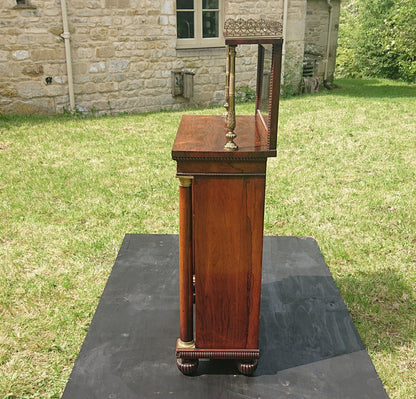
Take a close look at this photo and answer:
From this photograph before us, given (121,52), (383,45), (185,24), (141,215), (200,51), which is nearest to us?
(141,215)

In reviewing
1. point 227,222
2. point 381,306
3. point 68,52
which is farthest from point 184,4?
point 227,222

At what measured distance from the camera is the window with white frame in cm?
993

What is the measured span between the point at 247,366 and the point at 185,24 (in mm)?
8719

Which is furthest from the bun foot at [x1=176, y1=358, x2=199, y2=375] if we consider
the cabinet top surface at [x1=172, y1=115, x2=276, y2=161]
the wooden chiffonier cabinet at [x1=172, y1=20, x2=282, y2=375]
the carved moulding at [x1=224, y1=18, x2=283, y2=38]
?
the carved moulding at [x1=224, y1=18, x2=283, y2=38]

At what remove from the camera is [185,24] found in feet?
32.9

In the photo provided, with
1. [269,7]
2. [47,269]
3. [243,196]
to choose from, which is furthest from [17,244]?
[269,7]

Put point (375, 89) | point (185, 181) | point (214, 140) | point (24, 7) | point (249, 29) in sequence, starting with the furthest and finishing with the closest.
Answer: point (375, 89) < point (24, 7) < point (214, 140) < point (185, 181) < point (249, 29)

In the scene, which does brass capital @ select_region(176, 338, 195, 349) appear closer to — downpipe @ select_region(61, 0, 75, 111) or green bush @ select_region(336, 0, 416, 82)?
downpipe @ select_region(61, 0, 75, 111)

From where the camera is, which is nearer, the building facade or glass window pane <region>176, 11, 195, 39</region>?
the building facade

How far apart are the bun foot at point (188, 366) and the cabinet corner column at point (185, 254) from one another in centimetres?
10

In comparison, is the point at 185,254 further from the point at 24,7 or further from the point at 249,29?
the point at 24,7

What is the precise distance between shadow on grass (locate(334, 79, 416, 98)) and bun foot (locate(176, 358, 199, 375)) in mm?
10258

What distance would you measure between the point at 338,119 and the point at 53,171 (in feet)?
16.7

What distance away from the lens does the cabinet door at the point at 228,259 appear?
93.7 inches
